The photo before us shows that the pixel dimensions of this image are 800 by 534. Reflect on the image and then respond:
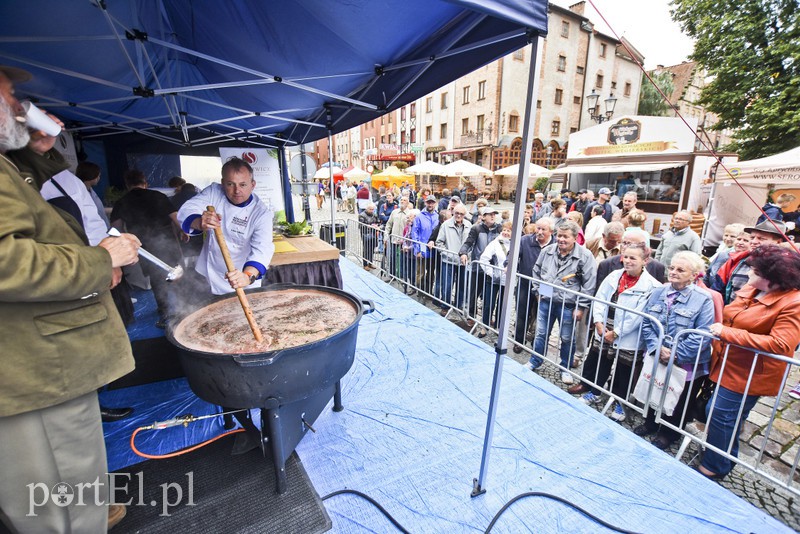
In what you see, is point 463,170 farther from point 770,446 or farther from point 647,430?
point 770,446

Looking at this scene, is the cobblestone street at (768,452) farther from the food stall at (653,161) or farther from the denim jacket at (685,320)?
the food stall at (653,161)

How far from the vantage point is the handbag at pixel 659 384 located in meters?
2.95

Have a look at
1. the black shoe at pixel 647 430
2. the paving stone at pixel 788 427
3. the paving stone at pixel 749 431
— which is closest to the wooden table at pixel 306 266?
the black shoe at pixel 647 430

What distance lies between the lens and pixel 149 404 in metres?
3.12

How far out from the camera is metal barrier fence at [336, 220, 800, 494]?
2.84m

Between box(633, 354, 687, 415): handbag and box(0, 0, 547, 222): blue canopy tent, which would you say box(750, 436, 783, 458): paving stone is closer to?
box(633, 354, 687, 415): handbag

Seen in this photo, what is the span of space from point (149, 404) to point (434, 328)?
3.09 meters

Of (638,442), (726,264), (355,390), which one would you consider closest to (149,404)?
(355,390)

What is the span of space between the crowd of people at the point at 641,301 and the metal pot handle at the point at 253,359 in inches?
63.5

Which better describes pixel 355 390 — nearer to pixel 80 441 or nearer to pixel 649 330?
pixel 80 441

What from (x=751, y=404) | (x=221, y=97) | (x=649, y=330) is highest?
(x=221, y=97)

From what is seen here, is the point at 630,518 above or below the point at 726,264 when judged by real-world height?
below

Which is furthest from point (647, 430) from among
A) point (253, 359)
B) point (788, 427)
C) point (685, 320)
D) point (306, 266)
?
point (306, 266)

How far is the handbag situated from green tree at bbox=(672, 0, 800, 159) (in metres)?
15.6
